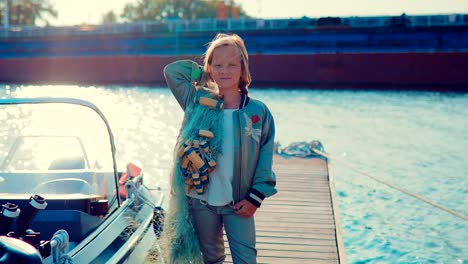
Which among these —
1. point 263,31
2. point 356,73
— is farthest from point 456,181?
point 263,31

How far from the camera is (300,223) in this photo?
5711mm

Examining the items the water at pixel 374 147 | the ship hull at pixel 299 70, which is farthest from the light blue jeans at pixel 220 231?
the ship hull at pixel 299 70

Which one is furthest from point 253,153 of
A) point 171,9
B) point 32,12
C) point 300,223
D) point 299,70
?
point 171,9

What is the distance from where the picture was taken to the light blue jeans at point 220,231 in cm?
273

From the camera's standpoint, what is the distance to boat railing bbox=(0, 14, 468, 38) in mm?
29906

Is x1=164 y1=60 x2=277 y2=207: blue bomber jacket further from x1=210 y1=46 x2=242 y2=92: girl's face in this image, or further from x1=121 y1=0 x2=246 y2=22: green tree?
x1=121 y1=0 x2=246 y2=22: green tree

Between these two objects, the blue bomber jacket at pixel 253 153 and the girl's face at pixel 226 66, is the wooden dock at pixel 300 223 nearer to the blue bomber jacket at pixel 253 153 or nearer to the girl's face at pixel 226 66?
the blue bomber jacket at pixel 253 153

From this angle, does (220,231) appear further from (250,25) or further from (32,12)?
(32,12)

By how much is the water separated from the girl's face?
4.48 m

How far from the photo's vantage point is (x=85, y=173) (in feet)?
13.1

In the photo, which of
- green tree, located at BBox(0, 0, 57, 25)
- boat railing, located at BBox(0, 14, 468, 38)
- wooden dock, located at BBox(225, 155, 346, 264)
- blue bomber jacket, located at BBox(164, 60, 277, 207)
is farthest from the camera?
green tree, located at BBox(0, 0, 57, 25)

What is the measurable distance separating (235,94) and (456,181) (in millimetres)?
8579

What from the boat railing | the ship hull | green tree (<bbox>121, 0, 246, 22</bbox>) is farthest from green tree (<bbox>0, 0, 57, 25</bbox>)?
the ship hull

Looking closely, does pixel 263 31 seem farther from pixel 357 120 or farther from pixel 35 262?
pixel 35 262
